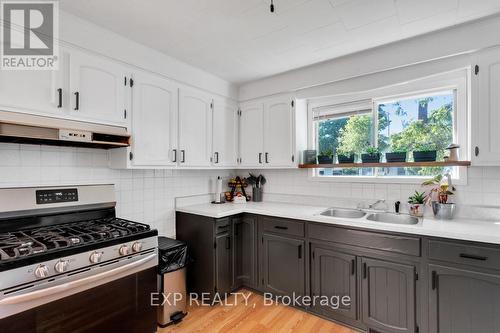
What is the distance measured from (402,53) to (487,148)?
1.02 m

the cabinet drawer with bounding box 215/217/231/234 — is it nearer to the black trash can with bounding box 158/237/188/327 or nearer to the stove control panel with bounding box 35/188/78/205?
the black trash can with bounding box 158/237/188/327

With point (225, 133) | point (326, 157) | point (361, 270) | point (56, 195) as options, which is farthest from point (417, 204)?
point (56, 195)

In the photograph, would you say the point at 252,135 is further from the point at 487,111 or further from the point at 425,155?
the point at 487,111

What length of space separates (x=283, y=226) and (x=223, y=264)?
725mm

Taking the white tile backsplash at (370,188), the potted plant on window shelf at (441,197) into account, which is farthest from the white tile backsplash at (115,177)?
the potted plant on window shelf at (441,197)

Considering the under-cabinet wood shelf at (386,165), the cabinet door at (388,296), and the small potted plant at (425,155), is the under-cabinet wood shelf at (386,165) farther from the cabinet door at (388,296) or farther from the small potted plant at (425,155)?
the cabinet door at (388,296)

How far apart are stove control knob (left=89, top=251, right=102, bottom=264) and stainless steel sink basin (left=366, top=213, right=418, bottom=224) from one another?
7.03 ft

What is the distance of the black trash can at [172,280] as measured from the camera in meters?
2.20

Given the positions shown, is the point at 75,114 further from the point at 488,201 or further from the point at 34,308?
the point at 488,201

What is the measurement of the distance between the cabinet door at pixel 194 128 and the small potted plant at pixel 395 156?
1.86m

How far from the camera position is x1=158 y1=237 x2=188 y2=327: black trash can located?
7.20 feet

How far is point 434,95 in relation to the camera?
7.90 feet

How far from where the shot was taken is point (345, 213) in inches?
105

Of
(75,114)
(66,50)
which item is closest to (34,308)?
(75,114)
